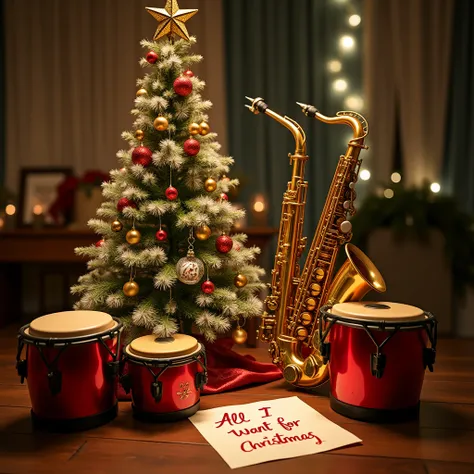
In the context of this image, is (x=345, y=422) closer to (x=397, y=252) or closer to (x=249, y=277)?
(x=249, y=277)

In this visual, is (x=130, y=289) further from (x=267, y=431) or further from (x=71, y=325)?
(x=267, y=431)

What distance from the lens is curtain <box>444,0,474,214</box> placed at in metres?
3.61

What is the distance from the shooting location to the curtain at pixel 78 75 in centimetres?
382

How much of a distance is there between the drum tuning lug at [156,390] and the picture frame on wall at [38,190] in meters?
2.46

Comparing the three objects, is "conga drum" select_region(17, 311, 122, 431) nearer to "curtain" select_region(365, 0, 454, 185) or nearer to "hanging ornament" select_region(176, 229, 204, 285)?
"hanging ornament" select_region(176, 229, 204, 285)

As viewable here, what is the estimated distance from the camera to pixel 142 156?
5.96 ft

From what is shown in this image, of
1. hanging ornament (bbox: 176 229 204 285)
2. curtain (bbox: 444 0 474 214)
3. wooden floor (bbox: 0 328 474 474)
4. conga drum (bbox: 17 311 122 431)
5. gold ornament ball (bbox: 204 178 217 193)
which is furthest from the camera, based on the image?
curtain (bbox: 444 0 474 214)

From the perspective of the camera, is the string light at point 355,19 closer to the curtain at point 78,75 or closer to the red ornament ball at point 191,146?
the curtain at point 78,75

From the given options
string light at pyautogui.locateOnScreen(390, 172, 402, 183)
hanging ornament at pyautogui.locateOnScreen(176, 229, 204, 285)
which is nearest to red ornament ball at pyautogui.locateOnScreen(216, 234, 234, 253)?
hanging ornament at pyautogui.locateOnScreen(176, 229, 204, 285)

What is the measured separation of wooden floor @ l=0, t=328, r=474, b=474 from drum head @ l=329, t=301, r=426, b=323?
12.4 inches

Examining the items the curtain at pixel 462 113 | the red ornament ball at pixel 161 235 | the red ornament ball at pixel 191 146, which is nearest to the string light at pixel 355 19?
the curtain at pixel 462 113

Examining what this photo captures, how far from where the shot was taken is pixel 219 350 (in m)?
2.01

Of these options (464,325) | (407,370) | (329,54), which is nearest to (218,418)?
(407,370)

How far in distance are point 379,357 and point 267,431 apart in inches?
14.7
